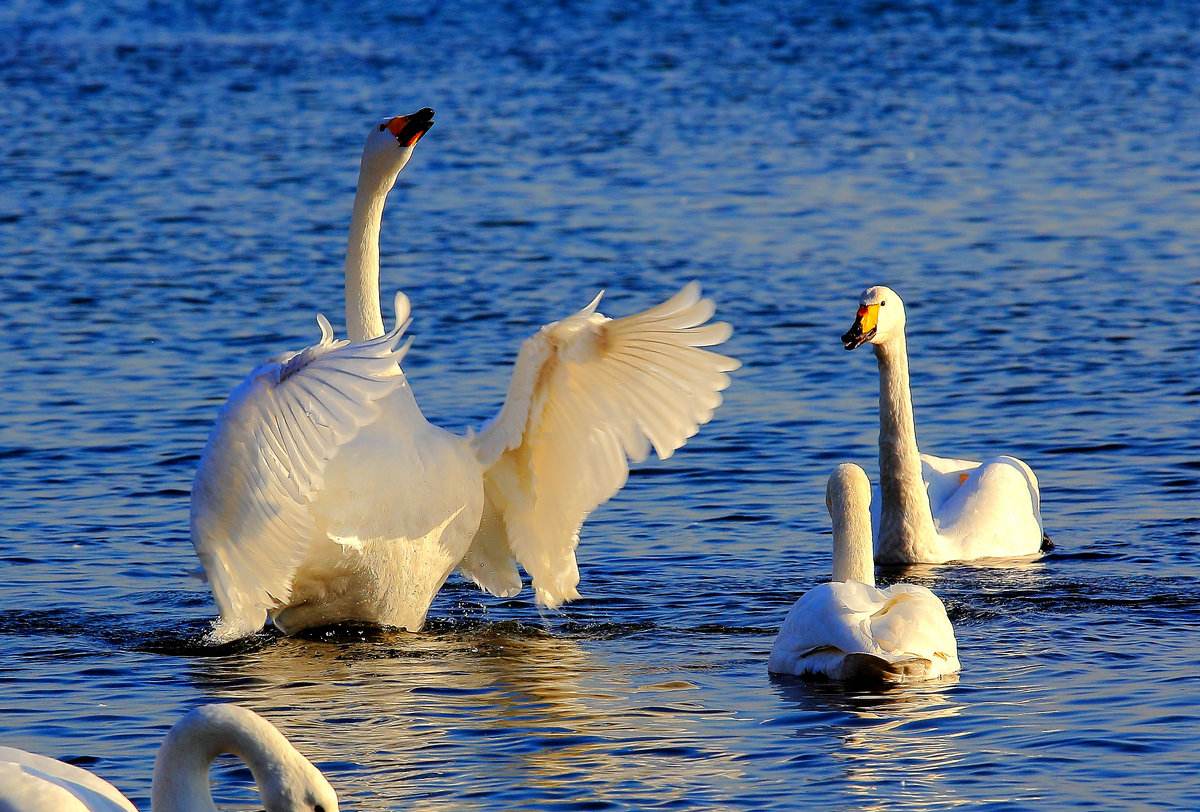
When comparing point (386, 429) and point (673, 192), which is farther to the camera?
point (673, 192)

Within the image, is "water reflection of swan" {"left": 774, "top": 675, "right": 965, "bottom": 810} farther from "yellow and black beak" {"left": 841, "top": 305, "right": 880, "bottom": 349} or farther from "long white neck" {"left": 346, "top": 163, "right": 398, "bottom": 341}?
"yellow and black beak" {"left": 841, "top": 305, "right": 880, "bottom": 349}

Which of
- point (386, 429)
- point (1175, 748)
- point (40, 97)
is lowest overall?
point (1175, 748)

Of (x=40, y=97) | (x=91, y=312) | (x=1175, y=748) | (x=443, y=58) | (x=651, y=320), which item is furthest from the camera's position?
(x=443, y=58)

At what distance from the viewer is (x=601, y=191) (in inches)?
726

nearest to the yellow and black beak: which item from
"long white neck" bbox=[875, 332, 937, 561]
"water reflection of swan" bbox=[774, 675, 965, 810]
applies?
"long white neck" bbox=[875, 332, 937, 561]

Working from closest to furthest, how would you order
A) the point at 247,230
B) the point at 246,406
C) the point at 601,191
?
the point at 246,406 → the point at 247,230 → the point at 601,191

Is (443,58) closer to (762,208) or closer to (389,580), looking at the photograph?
(762,208)

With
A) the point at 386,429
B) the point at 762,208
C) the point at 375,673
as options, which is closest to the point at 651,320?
the point at 386,429

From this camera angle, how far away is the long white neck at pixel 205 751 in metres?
5.43

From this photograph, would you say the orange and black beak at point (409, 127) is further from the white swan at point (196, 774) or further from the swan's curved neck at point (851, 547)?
the white swan at point (196, 774)

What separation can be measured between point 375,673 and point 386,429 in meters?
0.91

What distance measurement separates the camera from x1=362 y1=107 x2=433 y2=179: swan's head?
29.9 feet

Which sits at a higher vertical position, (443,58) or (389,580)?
(443,58)

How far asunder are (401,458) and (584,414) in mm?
761
